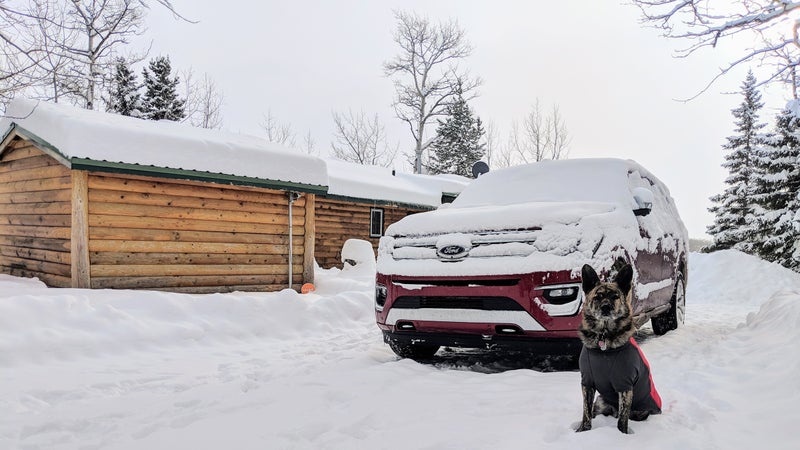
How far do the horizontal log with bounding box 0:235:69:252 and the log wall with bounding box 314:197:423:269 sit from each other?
289 inches

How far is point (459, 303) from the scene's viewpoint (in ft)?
13.6

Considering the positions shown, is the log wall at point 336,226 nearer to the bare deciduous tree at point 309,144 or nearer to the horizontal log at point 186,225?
the horizontal log at point 186,225

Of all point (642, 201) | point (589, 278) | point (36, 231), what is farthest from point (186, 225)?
point (589, 278)

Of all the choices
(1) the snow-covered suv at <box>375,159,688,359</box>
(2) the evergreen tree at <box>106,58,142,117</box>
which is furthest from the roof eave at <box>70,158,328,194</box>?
(2) the evergreen tree at <box>106,58,142,117</box>

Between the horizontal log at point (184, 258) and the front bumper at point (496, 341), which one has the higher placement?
the horizontal log at point (184, 258)

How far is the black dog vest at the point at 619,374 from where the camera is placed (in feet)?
8.51

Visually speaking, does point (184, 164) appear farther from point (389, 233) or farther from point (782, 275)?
point (782, 275)

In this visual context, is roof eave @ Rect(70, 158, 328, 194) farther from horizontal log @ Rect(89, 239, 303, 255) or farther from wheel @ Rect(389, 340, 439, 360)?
wheel @ Rect(389, 340, 439, 360)

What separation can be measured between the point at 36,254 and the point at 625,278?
10448 millimetres

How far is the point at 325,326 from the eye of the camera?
7.10 meters

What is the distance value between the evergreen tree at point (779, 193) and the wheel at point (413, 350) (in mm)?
18902

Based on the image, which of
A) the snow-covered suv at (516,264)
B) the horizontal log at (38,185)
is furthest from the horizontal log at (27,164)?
the snow-covered suv at (516,264)

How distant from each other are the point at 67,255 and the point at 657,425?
8.99 meters

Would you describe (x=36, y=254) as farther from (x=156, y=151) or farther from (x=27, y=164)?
(x=156, y=151)
